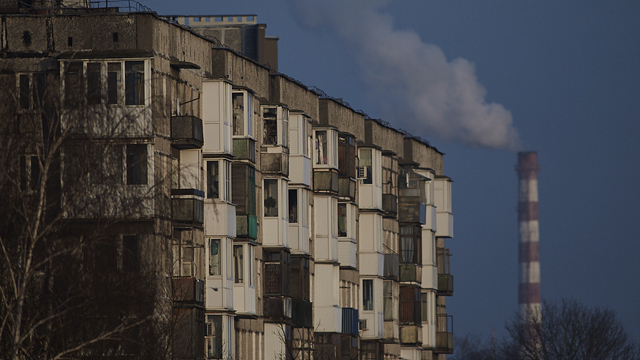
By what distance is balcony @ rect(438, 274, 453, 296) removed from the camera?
3489 inches

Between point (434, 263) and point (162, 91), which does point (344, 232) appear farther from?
point (162, 91)

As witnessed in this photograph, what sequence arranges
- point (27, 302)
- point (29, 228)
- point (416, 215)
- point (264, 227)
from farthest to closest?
point (416, 215)
point (264, 227)
point (27, 302)
point (29, 228)

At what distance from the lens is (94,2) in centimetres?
5534

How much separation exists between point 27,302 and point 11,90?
5.51 meters

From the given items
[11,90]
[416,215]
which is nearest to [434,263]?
[416,215]

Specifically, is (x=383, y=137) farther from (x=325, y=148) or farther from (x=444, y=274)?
(x=325, y=148)

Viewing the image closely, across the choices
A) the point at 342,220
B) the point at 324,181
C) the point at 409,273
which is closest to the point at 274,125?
the point at 324,181

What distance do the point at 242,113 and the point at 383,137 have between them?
80.7ft

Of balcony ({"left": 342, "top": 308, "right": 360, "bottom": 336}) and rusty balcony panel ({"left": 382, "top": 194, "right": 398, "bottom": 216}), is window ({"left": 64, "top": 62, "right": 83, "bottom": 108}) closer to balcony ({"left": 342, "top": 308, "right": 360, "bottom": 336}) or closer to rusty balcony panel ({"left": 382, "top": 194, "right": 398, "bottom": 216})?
balcony ({"left": 342, "top": 308, "right": 360, "bottom": 336})

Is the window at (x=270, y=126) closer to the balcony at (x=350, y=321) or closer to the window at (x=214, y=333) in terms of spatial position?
the window at (x=214, y=333)

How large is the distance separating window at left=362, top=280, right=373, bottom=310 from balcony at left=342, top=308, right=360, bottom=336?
3639 mm

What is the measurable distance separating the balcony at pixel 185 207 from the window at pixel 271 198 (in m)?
9.06

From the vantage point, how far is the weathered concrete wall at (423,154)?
86.9 m

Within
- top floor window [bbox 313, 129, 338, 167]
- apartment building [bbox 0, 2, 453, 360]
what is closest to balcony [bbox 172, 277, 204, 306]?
apartment building [bbox 0, 2, 453, 360]
